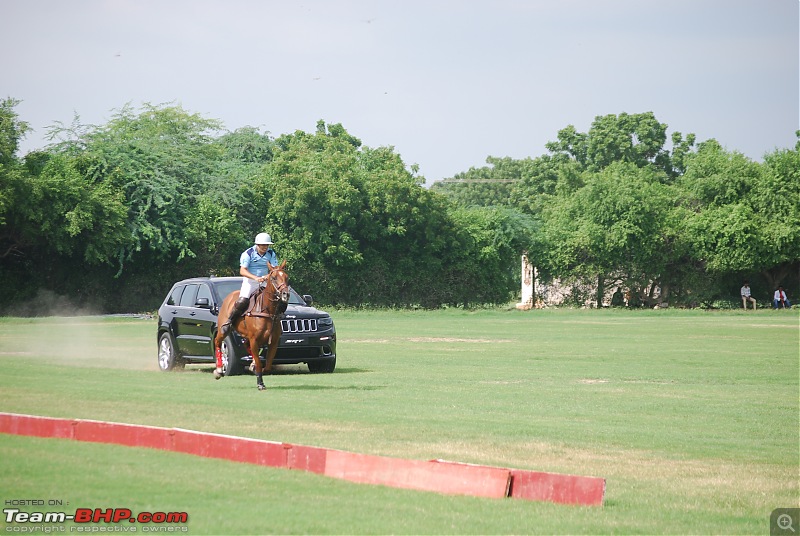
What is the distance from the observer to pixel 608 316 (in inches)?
2228

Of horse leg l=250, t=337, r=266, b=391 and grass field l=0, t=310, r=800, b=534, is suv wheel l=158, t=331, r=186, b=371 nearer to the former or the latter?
grass field l=0, t=310, r=800, b=534

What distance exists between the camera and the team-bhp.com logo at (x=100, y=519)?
309 inches

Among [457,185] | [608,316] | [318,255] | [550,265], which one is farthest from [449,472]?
[457,185]

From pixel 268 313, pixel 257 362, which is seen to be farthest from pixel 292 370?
pixel 257 362

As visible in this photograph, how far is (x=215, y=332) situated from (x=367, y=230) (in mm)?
42081

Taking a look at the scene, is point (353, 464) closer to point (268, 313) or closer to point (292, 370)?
point (268, 313)

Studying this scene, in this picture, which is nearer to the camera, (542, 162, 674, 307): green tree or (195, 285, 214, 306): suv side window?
(195, 285, 214, 306): suv side window

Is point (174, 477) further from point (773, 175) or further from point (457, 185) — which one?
point (457, 185)

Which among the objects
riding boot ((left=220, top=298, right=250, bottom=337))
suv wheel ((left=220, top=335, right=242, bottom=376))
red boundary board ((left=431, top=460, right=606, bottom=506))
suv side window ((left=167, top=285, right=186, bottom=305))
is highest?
suv side window ((left=167, top=285, right=186, bottom=305))

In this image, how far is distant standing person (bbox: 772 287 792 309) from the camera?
63.4 m

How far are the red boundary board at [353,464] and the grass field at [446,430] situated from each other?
0.17m

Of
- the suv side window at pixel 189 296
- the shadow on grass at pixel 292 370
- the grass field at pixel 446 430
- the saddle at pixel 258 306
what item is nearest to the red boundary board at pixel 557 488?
the grass field at pixel 446 430

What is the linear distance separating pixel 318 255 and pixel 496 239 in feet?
37.8

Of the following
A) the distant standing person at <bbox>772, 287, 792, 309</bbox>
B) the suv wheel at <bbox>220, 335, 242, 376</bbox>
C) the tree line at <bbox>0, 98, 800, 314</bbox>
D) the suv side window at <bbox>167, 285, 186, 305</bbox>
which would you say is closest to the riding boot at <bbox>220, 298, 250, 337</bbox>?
the suv wheel at <bbox>220, 335, 242, 376</bbox>
